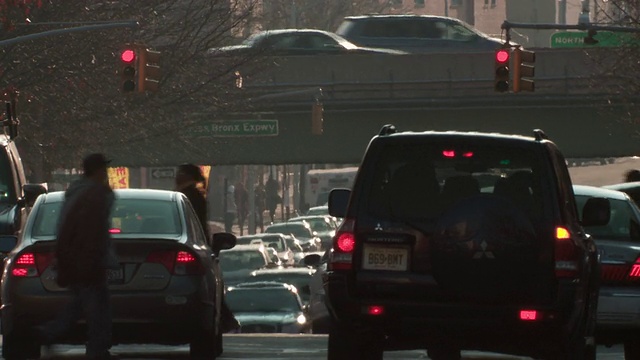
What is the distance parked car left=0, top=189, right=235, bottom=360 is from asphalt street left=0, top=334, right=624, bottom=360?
1125 millimetres

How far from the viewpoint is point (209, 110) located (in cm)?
5222

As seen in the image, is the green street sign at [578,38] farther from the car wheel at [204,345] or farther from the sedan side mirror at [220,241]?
the car wheel at [204,345]

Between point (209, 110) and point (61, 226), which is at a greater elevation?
point (61, 226)

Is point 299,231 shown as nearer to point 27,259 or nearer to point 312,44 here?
point 312,44

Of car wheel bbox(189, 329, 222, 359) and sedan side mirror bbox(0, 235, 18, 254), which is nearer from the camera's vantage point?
car wheel bbox(189, 329, 222, 359)

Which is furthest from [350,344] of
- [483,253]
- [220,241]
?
[220,241]

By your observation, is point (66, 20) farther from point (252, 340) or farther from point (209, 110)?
point (252, 340)

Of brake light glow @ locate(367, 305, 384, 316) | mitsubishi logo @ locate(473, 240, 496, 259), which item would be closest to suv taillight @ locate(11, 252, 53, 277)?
brake light glow @ locate(367, 305, 384, 316)

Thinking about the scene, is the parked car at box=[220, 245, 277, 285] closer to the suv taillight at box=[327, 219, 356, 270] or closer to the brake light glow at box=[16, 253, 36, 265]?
the brake light glow at box=[16, 253, 36, 265]

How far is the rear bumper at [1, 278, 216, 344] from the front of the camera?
606 inches

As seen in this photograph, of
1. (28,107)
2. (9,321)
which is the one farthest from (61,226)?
(28,107)

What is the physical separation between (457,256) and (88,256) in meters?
2.92

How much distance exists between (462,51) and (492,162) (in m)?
45.2

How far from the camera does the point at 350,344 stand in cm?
1284
